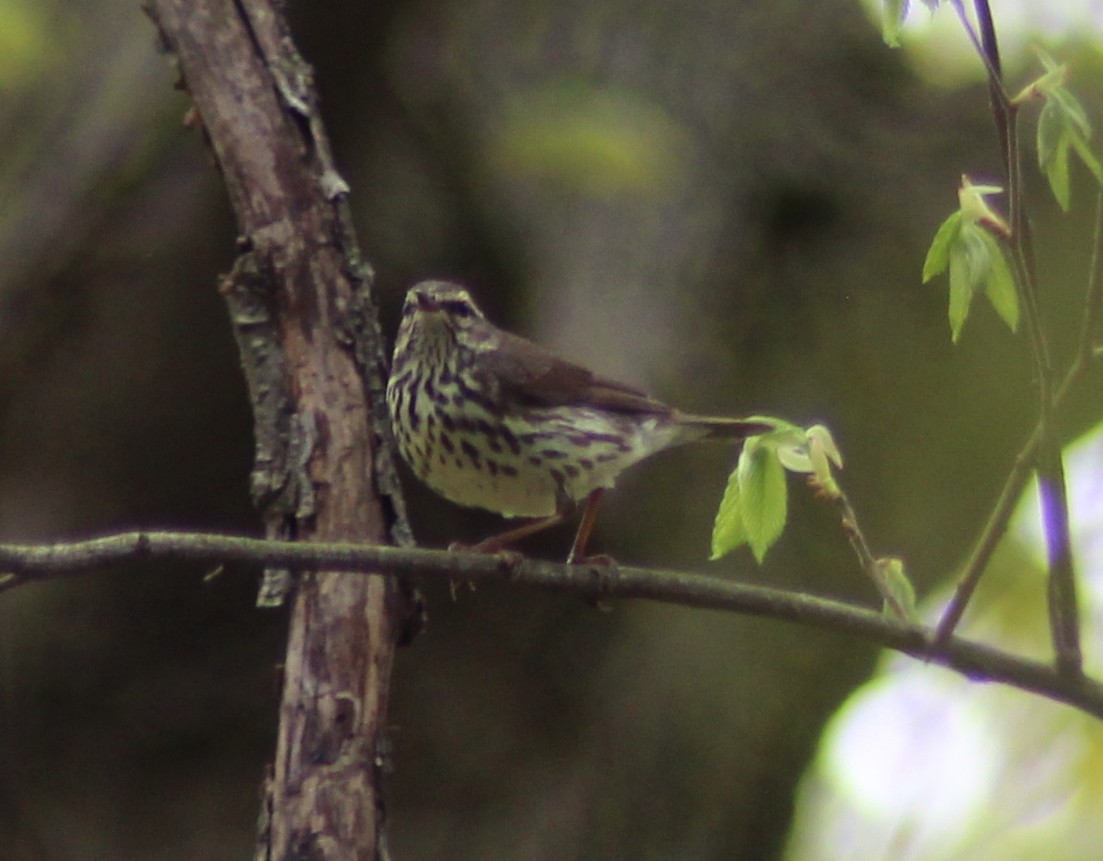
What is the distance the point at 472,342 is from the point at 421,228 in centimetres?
175

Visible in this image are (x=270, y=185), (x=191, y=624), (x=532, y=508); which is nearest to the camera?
(x=270, y=185)

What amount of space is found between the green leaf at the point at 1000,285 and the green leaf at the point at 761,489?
46cm

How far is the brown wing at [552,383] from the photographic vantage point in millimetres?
3617

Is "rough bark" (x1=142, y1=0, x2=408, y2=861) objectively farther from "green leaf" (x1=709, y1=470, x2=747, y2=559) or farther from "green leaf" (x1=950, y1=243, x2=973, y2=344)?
"green leaf" (x1=950, y1=243, x2=973, y2=344)

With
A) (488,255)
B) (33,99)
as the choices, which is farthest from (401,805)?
(33,99)

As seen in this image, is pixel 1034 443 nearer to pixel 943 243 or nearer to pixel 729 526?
pixel 943 243

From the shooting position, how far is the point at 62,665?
5395 mm

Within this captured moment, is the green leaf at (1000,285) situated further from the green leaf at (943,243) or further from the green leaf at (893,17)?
the green leaf at (893,17)

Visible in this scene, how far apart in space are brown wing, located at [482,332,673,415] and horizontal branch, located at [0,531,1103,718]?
1099 millimetres

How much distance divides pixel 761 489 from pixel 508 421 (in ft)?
4.12

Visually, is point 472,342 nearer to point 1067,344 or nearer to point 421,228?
point 421,228

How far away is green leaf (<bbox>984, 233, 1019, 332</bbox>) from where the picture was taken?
2.19m

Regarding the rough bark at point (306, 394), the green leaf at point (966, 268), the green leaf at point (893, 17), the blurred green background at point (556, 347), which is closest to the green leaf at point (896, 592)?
the green leaf at point (966, 268)

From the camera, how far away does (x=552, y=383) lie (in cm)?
367
